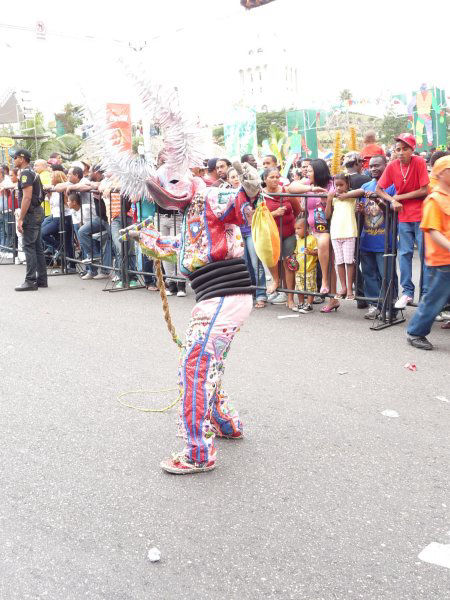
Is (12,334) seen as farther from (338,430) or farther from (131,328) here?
(338,430)

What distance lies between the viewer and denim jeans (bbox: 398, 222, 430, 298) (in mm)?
6883

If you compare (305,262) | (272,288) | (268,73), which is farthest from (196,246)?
(268,73)

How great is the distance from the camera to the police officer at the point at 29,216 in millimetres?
9812

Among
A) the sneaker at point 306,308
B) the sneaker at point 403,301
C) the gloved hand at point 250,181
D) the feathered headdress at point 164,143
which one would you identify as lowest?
the sneaker at point 306,308

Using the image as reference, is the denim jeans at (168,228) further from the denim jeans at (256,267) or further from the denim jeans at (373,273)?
the denim jeans at (373,273)

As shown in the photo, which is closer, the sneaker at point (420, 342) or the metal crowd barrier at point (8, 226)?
the sneaker at point (420, 342)

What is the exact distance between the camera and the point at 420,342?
6152 millimetres

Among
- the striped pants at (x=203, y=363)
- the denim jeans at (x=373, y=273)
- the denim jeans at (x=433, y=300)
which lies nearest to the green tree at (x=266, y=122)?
the denim jeans at (x=373, y=273)

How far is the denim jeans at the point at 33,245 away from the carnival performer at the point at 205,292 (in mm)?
6792

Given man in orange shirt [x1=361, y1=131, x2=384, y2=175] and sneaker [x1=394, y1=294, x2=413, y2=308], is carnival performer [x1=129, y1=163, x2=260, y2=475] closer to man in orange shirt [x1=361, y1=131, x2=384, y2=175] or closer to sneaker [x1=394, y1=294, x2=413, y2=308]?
sneaker [x1=394, y1=294, x2=413, y2=308]

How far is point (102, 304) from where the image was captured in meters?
8.74

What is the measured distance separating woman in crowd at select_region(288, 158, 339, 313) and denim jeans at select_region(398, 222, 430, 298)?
0.93m

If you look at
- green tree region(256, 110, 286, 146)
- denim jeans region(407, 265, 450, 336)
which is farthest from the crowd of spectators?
green tree region(256, 110, 286, 146)

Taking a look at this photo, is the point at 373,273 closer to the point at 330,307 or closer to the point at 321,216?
the point at 330,307
